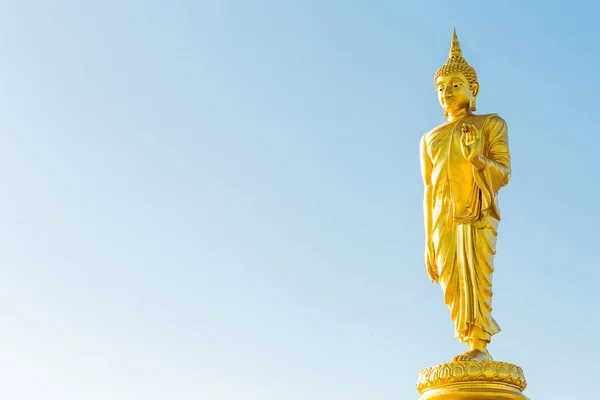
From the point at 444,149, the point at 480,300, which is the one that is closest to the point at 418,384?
the point at 480,300

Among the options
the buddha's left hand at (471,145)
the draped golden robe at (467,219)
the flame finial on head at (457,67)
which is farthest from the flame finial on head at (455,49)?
the buddha's left hand at (471,145)

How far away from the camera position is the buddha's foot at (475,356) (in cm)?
948

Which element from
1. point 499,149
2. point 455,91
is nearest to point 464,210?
point 499,149

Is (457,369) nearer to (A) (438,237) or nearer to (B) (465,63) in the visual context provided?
(A) (438,237)

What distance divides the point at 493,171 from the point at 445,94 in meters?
1.28

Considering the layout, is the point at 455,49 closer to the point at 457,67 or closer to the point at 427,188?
the point at 457,67

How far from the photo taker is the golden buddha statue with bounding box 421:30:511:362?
10.0 meters

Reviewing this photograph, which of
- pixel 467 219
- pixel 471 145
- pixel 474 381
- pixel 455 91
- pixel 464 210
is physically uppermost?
pixel 455 91

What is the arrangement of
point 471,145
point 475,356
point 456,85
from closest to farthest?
point 475,356, point 471,145, point 456,85

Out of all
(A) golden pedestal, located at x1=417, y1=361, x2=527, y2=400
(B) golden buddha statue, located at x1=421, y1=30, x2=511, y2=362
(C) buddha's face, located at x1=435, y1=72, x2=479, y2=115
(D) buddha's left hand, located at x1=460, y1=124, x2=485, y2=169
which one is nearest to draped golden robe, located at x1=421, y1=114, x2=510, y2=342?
(B) golden buddha statue, located at x1=421, y1=30, x2=511, y2=362

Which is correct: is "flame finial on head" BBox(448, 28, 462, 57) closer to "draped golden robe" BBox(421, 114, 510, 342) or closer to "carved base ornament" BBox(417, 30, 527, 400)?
"carved base ornament" BBox(417, 30, 527, 400)

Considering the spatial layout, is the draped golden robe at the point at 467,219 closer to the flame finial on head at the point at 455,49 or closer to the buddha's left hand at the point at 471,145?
the buddha's left hand at the point at 471,145

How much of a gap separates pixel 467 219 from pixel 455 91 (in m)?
1.66

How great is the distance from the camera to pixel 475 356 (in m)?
9.61
